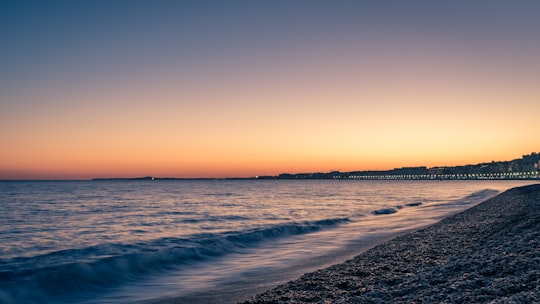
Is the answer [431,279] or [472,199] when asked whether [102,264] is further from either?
[472,199]

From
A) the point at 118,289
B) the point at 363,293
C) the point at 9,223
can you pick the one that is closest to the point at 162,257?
the point at 118,289

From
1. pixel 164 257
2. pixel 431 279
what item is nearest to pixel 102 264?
pixel 164 257

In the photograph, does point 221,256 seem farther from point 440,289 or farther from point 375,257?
point 440,289

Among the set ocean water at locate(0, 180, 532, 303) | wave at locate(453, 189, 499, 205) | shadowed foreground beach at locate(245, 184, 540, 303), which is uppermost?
shadowed foreground beach at locate(245, 184, 540, 303)

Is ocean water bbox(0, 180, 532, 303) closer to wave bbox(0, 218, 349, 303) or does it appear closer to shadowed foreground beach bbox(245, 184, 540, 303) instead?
wave bbox(0, 218, 349, 303)

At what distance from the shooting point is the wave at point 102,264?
11.8m

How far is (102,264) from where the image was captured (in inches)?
572

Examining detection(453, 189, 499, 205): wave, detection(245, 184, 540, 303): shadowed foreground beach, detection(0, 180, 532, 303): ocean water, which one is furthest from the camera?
detection(453, 189, 499, 205): wave

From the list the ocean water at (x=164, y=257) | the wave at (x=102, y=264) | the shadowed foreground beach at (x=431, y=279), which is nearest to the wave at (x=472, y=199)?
the ocean water at (x=164, y=257)

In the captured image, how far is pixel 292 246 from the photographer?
18391 mm

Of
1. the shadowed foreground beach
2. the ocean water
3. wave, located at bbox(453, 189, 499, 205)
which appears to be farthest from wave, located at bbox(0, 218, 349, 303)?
wave, located at bbox(453, 189, 499, 205)

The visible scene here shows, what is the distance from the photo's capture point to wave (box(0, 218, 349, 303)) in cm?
1176

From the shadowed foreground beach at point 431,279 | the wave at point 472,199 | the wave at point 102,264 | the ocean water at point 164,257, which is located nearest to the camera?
the shadowed foreground beach at point 431,279

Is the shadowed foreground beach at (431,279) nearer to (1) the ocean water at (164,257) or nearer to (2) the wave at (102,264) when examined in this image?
(1) the ocean water at (164,257)
